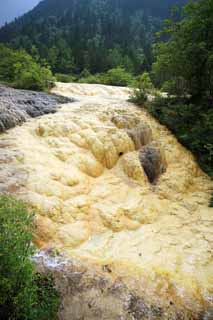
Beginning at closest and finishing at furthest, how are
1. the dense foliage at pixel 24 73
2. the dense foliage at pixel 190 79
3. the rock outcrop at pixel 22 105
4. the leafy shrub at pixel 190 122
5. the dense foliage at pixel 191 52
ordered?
1. the rock outcrop at pixel 22 105
2. the leafy shrub at pixel 190 122
3. the dense foliage at pixel 190 79
4. the dense foliage at pixel 191 52
5. the dense foliage at pixel 24 73

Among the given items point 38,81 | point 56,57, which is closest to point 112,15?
point 56,57

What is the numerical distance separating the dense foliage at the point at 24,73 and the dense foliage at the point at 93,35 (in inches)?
409

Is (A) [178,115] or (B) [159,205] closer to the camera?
(B) [159,205]

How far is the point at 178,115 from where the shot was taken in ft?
26.1

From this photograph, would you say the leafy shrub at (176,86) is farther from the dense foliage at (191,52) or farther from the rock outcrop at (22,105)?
the rock outcrop at (22,105)

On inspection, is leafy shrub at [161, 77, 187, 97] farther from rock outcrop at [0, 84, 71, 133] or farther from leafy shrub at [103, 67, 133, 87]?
leafy shrub at [103, 67, 133, 87]

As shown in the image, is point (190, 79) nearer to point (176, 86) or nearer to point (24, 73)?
point (176, 86)

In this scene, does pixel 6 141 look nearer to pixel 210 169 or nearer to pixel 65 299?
pixel 65 299

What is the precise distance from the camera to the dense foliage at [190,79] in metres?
7.08

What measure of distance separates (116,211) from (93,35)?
50827mm

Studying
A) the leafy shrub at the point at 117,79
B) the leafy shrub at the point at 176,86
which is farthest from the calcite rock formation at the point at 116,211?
the leafy shrub at the point at 117,79

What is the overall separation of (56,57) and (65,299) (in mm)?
32258

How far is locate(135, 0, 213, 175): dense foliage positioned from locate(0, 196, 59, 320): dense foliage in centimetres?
563

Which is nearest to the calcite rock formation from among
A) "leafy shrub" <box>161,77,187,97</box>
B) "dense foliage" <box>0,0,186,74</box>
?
"leafy shrub" <box>161,77,187,97</box>
